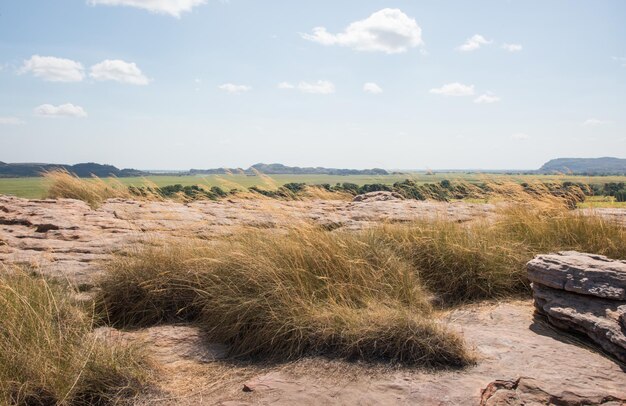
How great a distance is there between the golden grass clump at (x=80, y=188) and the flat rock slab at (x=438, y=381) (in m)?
10.1

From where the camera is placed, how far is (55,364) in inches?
115

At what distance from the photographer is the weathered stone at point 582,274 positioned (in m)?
3.94

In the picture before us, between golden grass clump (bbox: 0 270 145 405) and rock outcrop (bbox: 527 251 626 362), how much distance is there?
3.61 m

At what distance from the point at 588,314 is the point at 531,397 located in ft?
4.81

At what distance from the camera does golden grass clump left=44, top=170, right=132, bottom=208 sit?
12086 millimetres

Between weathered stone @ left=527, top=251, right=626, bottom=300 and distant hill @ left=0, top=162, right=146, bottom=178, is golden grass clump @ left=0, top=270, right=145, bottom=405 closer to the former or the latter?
weathered stone @ left=527, top=251, right=626, bottom=300

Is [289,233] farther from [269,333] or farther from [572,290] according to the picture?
[572,290]

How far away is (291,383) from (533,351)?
1.95m

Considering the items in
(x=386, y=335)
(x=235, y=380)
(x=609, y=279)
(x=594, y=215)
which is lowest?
(x=235, y=380)

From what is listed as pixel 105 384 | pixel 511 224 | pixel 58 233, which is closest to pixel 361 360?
pixel 105 384

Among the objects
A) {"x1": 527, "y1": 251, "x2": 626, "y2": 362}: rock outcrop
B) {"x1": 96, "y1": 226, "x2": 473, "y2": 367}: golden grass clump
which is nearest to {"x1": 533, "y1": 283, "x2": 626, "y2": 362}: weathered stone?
{"x1": 527, "y1": 251, "x2": 626, "y2": 362}: rock outcrop

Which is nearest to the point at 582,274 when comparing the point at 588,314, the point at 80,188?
the point at 588,314

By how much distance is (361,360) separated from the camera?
132 inches

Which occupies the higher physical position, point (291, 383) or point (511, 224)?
point (511, 224)
